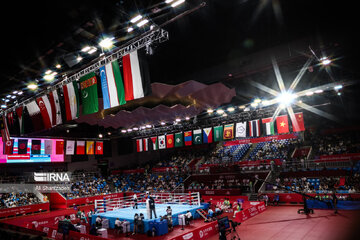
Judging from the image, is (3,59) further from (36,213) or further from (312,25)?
(36,213)

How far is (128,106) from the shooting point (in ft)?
61.3

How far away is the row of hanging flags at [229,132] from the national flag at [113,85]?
47.2ft

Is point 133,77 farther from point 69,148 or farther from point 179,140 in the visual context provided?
point 69,148

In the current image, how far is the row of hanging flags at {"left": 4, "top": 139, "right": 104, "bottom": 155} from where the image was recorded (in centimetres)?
2225

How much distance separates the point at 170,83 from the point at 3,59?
27.2ft

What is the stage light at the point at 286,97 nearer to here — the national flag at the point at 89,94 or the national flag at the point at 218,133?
the national flag at the point at 218,133

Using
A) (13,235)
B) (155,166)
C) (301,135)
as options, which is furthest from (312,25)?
(155,166)

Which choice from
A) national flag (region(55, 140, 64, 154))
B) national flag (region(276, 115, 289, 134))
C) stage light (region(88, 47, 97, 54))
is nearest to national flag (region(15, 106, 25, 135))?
stage light (region(88, 47, 97, 54))

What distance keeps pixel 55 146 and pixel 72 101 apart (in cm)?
1431

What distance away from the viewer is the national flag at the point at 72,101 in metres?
12.1

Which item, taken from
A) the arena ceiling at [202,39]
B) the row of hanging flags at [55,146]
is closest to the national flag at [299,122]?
the arena ceiling at [202,39]

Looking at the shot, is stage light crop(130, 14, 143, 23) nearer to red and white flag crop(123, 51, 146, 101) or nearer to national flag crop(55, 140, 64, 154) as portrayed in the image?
red and white flag crop(123, 51, 146, 101)

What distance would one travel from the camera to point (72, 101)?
12297mm

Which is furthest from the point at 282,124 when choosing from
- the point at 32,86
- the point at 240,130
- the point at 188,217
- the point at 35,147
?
the point at 35,147
